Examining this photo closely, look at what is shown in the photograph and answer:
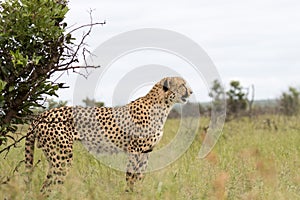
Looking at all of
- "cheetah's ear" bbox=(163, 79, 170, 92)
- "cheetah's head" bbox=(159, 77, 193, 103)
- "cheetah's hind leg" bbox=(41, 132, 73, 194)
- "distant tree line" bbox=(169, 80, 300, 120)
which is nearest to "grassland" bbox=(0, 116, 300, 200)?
"cheetah's hind leg" bbox=(41, 132, 73, 194)

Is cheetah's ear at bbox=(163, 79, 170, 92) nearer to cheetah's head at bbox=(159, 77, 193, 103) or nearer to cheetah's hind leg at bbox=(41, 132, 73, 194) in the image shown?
cheetah's head at bbox=(159, 77, 193, 103)

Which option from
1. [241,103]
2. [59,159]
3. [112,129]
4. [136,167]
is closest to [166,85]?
[112,129]

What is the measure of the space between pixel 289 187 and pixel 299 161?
193 centimetres

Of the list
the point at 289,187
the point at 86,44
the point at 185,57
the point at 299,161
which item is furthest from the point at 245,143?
the point at 86,44

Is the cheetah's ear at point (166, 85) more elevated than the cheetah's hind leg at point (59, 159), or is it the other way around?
the cheetah's ear at point (166, 85)

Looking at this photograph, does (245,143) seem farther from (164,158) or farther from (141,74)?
(141,74)

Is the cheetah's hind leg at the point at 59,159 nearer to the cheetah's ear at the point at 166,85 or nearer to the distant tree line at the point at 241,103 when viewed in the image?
the cheetah's ear at the point at 166,85

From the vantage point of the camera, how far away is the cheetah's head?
693 cm

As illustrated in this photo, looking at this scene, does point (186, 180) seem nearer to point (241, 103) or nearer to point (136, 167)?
point (136, 167)

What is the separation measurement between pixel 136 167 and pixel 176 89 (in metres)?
1.01

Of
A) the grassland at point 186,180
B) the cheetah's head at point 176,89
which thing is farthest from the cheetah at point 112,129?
the grassland at point 186,180

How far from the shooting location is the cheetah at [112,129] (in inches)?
261

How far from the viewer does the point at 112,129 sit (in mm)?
7188

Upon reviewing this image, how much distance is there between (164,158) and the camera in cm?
811
